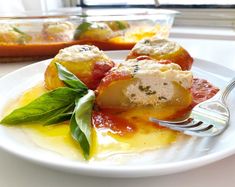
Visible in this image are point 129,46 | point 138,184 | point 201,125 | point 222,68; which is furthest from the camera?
point 129,46

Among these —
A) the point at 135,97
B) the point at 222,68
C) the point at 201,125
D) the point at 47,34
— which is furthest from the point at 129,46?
the point at 201,125

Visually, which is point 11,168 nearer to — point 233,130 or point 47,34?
point 233,130

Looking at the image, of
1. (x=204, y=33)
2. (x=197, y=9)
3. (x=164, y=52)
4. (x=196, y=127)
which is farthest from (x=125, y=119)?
(x=197, y=9)

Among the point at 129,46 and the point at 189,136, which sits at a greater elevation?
the point at 189,136

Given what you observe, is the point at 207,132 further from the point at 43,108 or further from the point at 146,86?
the point at 43,108

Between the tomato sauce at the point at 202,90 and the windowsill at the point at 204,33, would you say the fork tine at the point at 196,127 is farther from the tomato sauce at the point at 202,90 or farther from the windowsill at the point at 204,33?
the windowsill at the point at 204,33

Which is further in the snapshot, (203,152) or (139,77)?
(139,77)

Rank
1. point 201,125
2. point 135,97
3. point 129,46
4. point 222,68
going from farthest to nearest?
point 129,46, point 222,68, point 135,97, point 201,125

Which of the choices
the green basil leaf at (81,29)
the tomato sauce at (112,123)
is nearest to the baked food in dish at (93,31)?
the green basil leaf at (81,29)
